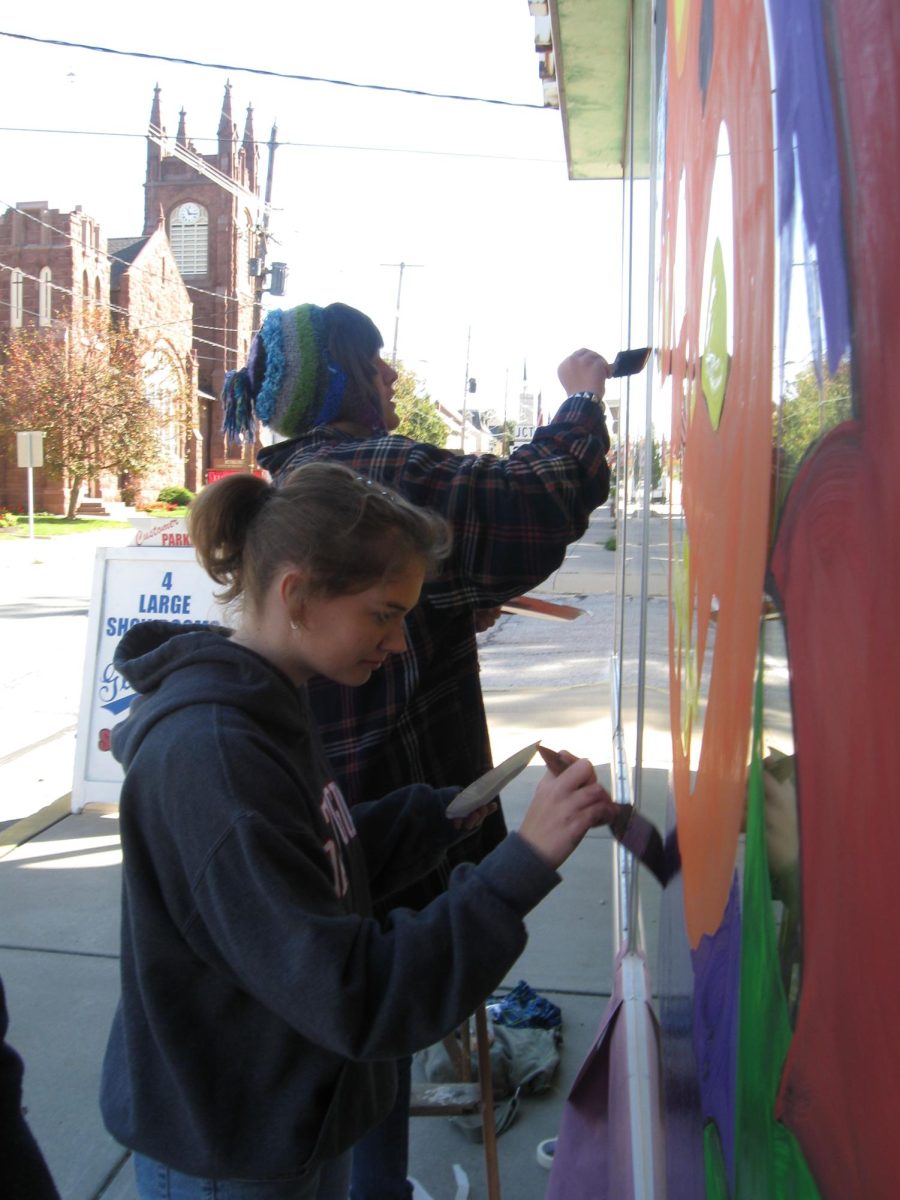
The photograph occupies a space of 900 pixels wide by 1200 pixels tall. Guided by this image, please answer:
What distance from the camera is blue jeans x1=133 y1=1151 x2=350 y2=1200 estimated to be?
138cm

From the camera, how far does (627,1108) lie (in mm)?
1637

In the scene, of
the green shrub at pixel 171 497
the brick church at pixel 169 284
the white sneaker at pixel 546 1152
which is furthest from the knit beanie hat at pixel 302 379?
the green shrub at pixel 171 497

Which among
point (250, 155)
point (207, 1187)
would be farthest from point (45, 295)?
point (207, 1187)

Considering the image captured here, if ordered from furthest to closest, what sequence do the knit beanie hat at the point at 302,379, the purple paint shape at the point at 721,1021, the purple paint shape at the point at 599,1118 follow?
1. the knit beanie hat at the point at 302,379
2. the purple paint shape at the point at 599,1118
3. the purple paint shape at the point at 721,1021

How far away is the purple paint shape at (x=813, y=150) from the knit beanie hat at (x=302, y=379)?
1.48m

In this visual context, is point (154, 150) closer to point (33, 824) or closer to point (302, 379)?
point (33, 824)

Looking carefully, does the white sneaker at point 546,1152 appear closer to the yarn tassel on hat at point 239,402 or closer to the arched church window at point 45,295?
the yarn tassel on hat at point 239,402

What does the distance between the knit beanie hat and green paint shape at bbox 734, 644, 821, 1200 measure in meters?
1.45

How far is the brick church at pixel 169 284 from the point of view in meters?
38.0

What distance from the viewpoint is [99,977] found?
364 centimetres

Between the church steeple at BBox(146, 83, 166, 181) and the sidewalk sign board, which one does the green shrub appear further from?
the sidewalk sign board


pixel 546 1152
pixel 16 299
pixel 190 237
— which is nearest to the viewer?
Answer: pixel 546 1152

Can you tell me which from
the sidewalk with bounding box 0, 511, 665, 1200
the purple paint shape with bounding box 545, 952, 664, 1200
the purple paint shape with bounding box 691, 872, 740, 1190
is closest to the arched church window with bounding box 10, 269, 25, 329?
the sidewalk with bounding box 0, 511, 665, 1200

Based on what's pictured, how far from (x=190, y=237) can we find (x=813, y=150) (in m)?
54.7
